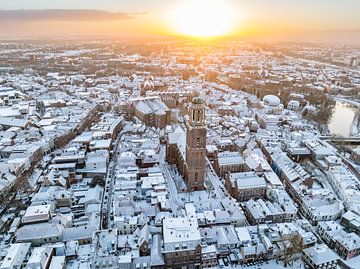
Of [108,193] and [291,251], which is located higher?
[291,251]

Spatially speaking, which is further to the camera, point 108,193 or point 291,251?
point 108,193

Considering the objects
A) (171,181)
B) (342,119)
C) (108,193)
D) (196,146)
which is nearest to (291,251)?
(196,146)

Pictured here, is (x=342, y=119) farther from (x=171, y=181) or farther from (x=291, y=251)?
(x=291, y=251)


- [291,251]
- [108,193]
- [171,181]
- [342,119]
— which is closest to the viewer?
[291,251]

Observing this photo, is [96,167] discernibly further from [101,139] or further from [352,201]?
[352,201]

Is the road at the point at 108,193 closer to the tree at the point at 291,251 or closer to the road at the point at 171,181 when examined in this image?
the road at the point at 171,181

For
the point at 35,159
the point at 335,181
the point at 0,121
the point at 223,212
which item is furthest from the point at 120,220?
the point at 0,121

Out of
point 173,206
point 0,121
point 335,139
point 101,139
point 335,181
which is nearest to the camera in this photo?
point 173,206
